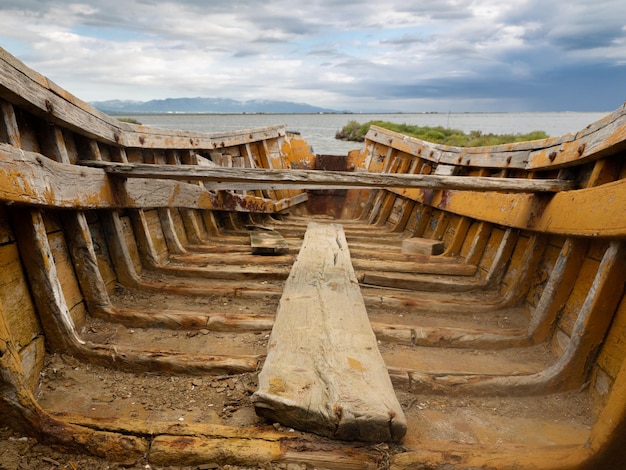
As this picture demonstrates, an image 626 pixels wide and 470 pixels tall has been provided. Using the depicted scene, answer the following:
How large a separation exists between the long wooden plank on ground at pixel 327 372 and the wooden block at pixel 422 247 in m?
1.53

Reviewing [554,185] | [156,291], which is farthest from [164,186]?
[554,185]

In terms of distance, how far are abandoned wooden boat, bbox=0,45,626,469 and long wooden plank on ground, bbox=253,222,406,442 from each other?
0.04ft

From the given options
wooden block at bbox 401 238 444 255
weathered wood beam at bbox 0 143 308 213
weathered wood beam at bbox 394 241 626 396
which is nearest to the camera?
weathered wood beam at bbox 0 143 308 213

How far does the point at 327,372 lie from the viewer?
2006mm

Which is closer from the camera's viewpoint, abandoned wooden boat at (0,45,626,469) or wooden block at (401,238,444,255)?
abandoned wooden boat at (0,45,626,469)

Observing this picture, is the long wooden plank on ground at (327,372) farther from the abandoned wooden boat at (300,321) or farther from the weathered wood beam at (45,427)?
the weathered wood beam at (45,427)

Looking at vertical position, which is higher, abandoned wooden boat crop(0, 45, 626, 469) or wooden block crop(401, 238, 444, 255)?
abandoned wooden boat crop(0, 45, 626, 469)

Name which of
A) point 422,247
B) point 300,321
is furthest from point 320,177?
point 422,247

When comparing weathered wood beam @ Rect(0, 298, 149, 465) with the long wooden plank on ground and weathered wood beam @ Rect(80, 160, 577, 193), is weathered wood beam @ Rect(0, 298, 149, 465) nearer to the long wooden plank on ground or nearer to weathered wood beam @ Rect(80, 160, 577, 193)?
the long wooden plank on ground

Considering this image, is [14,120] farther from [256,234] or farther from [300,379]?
[256,234]

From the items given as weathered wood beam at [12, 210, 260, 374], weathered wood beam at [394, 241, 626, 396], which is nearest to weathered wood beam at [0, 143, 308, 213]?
weathered wood beam at [12, 210, 260, 374]

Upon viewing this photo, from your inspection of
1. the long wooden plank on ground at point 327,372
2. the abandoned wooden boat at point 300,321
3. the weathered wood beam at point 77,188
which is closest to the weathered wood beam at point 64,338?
the abandoned wooden boat at point 300,321

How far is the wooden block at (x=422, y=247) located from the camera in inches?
175

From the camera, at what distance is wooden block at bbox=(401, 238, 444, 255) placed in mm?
4438
